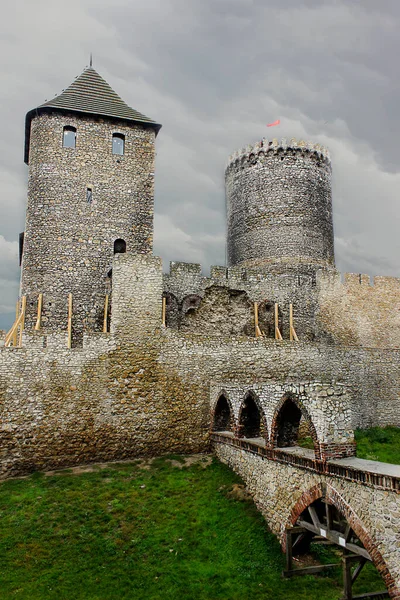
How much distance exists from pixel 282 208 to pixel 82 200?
10462 mm

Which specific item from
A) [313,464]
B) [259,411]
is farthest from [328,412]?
[259,411]

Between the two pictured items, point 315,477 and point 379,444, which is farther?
point 379,444

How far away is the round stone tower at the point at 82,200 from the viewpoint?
19.0m

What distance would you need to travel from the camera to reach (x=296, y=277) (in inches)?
909

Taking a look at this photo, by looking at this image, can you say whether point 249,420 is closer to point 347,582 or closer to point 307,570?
point 307,570

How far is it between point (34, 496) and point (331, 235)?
769 inches

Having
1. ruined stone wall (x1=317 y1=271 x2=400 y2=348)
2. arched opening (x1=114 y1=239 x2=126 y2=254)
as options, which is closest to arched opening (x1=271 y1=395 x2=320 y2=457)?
arched opening (x1=114 y1=239 x2=126 y2=254)

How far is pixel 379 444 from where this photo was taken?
17.0 meters

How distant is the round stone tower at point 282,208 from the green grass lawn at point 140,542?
44.5ft

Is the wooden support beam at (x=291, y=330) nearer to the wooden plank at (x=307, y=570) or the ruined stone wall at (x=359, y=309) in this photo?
the ruined stone wall at (x=359, y=309)

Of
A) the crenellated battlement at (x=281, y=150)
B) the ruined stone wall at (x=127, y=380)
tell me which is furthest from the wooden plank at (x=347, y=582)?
the crenellated battlement at (x=281, y=150)

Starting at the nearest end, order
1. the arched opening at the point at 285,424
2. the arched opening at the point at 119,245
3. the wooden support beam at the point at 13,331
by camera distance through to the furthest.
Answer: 1. the arched opening at the point at 285,424
2. the wooden support beam at the point at 13,331
3. the arched opening at the point at 119,245

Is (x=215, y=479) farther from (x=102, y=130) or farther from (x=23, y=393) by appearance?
(x=102, y=130)

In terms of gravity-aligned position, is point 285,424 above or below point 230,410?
below
